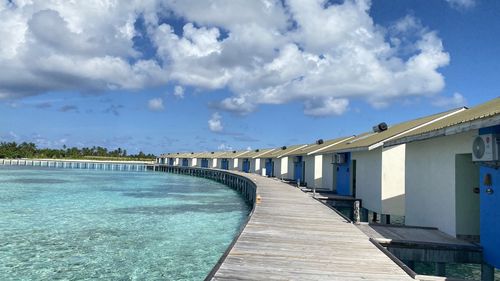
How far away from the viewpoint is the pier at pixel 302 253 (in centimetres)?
620

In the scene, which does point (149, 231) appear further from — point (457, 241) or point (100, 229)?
point (457, 241)

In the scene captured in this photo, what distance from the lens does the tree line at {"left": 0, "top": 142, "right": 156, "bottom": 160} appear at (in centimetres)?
13162

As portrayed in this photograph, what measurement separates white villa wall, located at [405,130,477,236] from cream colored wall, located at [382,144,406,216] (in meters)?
2.38

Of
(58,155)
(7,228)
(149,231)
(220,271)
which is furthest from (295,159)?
(58,155)

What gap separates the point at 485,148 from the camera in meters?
8.09

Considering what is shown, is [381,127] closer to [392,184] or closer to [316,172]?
[392,184]

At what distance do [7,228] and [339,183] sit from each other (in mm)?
17369

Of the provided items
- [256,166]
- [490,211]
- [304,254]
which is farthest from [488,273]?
[256,166]

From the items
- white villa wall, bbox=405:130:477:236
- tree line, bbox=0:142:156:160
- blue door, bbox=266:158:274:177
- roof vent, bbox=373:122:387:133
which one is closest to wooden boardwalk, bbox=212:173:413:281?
white villa wall, bbox=405:130:477:236

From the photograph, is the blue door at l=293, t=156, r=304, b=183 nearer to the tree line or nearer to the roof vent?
the roof vent

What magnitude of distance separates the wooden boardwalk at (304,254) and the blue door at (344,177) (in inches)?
377

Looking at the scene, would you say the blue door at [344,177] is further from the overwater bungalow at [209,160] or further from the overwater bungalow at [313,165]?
the overwater bungalow at [209,160]

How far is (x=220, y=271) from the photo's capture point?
609cm

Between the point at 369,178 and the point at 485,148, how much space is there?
9.63 metres
